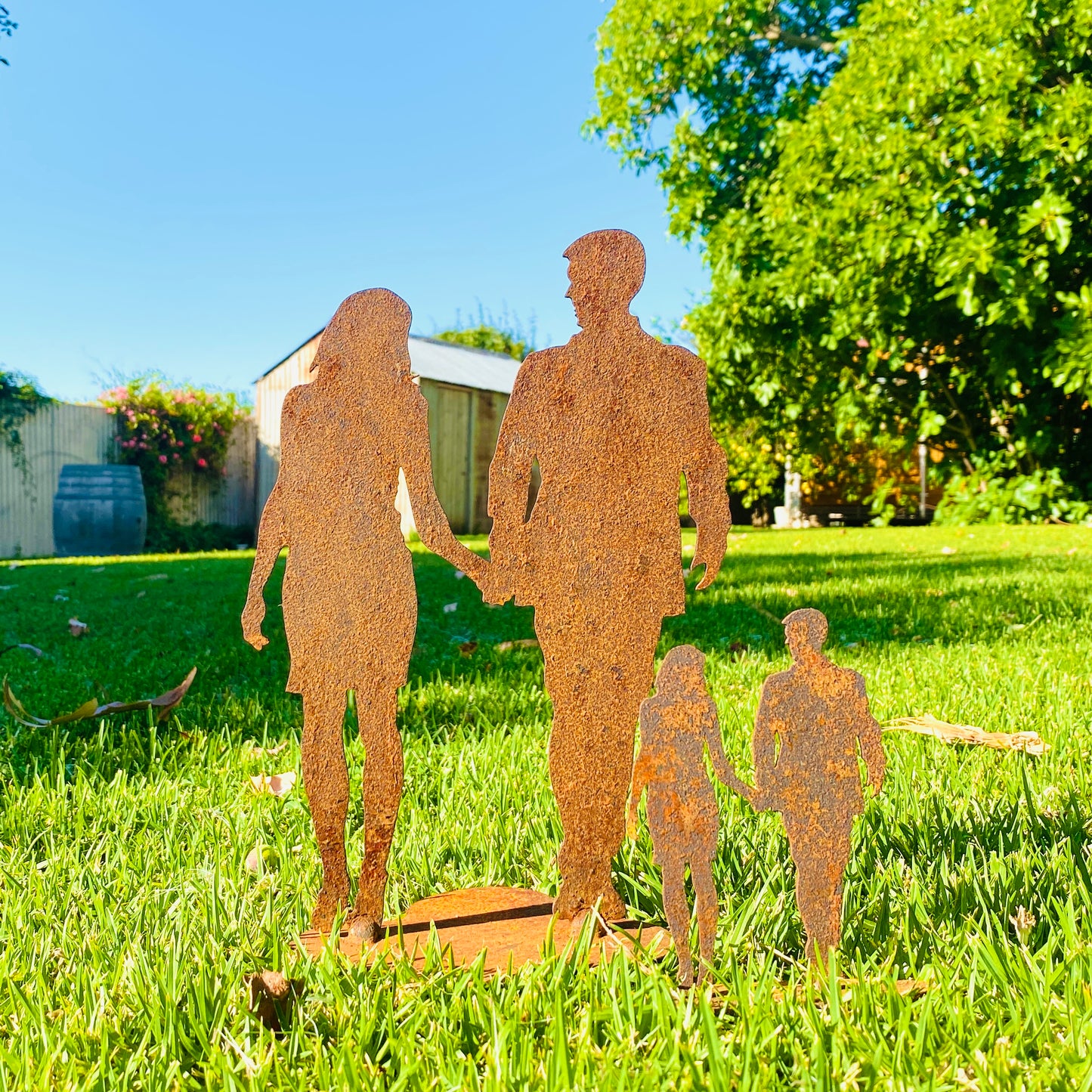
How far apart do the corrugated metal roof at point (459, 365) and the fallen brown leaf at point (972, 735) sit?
15.3m

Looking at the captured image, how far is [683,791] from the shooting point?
140cm

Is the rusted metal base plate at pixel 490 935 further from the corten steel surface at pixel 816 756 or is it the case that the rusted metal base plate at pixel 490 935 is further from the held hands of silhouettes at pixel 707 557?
the held hands of silhouettes at pixel 707 557

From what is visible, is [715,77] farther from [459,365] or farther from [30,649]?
[30,649]

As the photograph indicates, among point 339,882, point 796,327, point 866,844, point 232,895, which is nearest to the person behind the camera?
point 339,882

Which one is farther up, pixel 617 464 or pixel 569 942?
pixel 617 464

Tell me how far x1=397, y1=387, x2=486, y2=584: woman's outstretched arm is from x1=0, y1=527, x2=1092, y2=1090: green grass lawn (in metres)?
0.70

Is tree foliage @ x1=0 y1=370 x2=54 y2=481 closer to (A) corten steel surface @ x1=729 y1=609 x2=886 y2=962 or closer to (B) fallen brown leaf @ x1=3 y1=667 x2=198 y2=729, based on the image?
(B) fallen brown leaf @ x1=3 y1=667 x2=198 y2=729

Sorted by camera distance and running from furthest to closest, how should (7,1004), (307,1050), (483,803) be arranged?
(483,803) → (7,1004) → (307,1050)

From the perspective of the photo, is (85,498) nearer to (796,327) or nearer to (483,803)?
(796,327)

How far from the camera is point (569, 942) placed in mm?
1511

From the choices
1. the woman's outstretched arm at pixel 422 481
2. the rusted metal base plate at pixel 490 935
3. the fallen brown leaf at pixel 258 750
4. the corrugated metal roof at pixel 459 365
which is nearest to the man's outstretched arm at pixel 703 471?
the woman's outstretched arm at pixel 422 481

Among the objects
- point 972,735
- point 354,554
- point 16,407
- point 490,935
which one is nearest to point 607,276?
point 354,554

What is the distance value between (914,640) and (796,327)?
12.1 m

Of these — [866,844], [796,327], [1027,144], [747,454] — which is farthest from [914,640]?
[747,454]
